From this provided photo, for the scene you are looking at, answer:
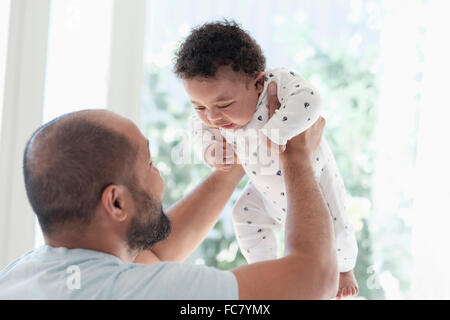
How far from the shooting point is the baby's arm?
1.44 meters

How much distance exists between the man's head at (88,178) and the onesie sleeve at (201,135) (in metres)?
0.38

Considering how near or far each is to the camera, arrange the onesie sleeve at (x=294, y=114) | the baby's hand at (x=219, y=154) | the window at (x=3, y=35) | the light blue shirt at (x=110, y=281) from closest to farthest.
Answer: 1. the light blue shirt at (x=110, y=281)
2. the onesie sleeve at (x=294, y=114)
3. the baby's hand at (x=219, y=154)
4. the window at (x=3, y=35)

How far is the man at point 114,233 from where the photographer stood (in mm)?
949

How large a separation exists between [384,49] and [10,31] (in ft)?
5.76

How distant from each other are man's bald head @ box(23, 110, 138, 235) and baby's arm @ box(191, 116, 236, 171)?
0.43m

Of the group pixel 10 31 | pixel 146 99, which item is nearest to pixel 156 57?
pixel 146 99

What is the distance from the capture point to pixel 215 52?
4.16 ft

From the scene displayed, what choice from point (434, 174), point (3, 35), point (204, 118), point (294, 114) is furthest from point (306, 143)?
point (434, 174)

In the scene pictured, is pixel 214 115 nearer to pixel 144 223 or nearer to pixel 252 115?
pixel 252 115

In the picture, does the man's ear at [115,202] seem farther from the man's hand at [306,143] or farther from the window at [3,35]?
the window at [3,35]

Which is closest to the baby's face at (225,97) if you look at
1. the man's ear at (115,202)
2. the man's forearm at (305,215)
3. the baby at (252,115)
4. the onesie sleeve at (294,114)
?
the baby at (252,115)
